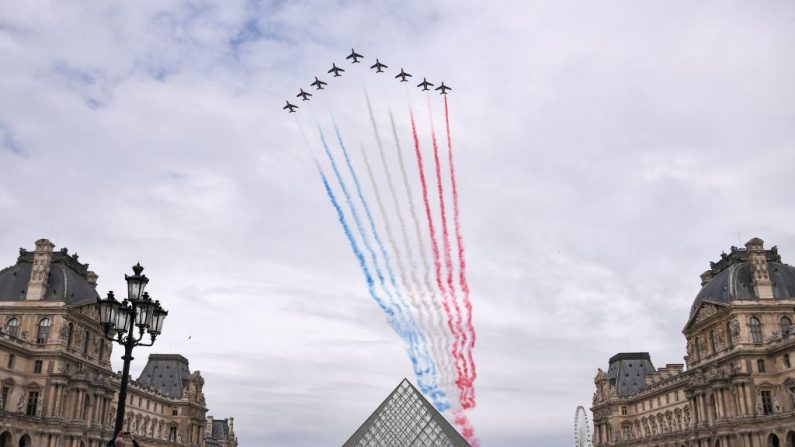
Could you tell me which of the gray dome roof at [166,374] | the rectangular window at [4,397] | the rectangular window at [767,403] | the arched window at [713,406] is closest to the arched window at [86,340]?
the rectangular window at [4,397]

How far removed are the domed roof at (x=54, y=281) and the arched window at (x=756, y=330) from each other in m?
60.1

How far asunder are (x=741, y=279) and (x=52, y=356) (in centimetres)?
6175

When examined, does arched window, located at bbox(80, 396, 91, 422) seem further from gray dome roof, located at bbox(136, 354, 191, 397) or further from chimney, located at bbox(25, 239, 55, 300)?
gray dome roof, located at bbox(136, 354, 191, 397)

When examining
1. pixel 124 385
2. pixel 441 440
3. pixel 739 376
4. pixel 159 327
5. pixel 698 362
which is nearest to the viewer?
pixel 124 385

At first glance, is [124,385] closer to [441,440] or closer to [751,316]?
[751,316]

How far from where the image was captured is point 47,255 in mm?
65188

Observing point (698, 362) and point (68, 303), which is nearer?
point (68, 303)

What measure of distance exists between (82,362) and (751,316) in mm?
60470

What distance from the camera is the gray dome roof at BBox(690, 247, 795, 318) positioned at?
63469 millimetres

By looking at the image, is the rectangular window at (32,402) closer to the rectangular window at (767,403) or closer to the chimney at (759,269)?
the rectangular window at (767,403)

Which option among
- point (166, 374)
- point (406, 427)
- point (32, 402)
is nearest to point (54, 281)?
point (32, 402)

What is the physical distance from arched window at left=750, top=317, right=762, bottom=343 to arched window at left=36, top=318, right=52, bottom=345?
6175cm

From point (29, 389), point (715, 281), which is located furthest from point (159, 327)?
point (715, 281)

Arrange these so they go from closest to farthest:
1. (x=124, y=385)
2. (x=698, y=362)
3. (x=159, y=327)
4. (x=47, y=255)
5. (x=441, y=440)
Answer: (x=124, y=385) → (x=159, y=327) → (x=47, y=255) → (x=698, y=362) → (x=441, y=440)
